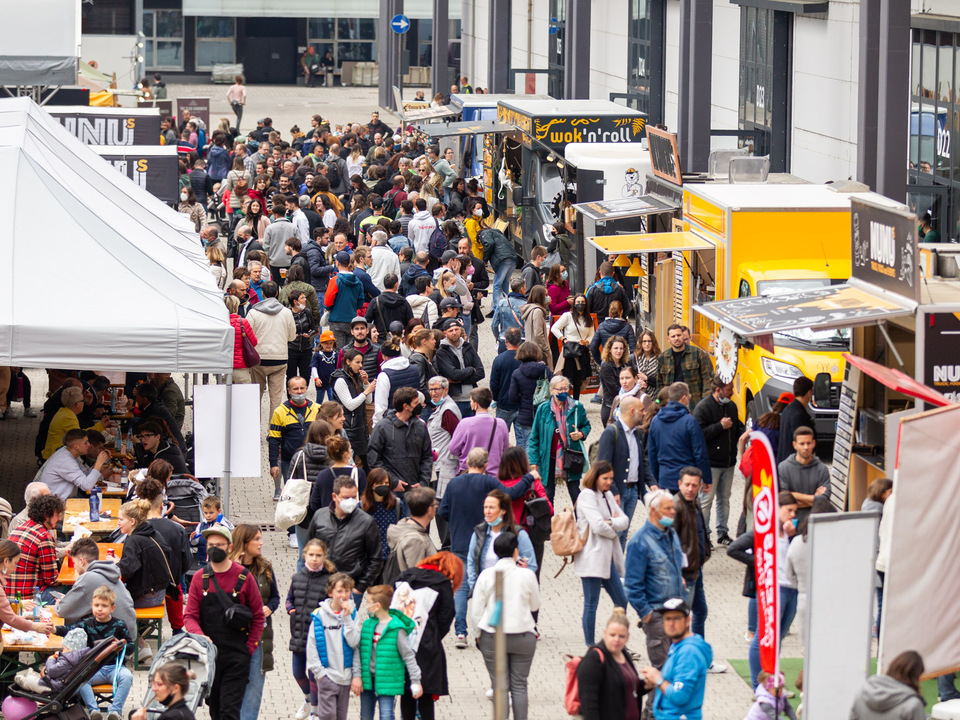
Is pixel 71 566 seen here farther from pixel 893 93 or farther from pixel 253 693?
pixel 893 93

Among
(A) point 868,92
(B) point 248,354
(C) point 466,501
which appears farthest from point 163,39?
(C) point 466,501

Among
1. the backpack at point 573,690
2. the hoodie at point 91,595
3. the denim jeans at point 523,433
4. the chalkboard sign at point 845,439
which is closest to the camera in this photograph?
the backpack at point 573,690

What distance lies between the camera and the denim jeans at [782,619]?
1028 centimetres

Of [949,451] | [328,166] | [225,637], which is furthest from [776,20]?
[225,637]

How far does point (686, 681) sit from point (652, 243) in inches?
370

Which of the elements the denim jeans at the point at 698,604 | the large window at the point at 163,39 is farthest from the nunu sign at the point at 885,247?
the large window at the point at 163,39

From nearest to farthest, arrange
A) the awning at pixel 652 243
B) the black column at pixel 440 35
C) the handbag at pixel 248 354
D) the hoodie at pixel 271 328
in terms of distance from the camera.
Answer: the handbag at pixel 248 354, the hoodie at pixel 271 328, the awning at pixel 652 243, the black column at pixel 440 35

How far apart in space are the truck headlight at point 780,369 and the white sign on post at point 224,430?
18.7ft

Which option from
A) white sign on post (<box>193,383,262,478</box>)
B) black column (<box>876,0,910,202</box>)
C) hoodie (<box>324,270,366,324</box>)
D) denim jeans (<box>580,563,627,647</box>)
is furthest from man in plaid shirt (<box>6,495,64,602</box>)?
black column (<box>876,0,910,202</box>)

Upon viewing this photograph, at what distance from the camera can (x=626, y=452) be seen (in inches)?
497

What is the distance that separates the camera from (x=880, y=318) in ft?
36.1

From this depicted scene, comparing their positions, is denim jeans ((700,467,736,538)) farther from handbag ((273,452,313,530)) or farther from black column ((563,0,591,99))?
black column ((563,0,591,99))

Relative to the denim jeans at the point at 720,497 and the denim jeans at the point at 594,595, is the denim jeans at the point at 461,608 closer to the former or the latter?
the denim jeans at the point at 594,595

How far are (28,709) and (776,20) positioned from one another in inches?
808
